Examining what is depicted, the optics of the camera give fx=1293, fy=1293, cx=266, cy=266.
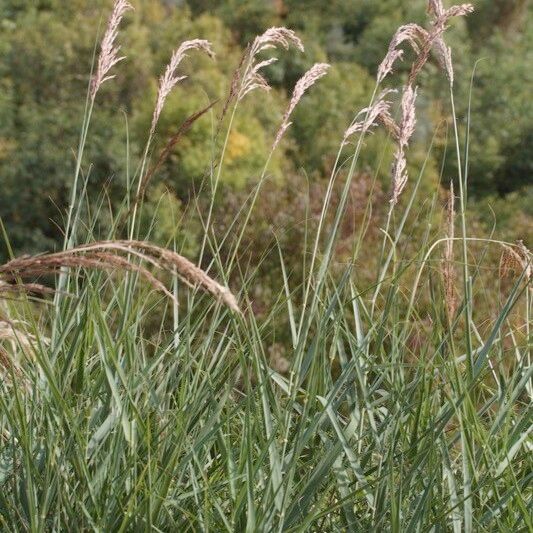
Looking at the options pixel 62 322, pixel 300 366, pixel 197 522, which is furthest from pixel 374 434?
pixel 62 322

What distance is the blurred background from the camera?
37.7 feet

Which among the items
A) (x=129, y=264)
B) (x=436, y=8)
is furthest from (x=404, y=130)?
(x=129, y=264)

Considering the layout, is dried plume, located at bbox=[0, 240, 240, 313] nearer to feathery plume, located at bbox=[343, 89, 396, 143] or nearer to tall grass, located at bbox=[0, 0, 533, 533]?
tall grass, located at bbox=[0, 0, 533, 533]

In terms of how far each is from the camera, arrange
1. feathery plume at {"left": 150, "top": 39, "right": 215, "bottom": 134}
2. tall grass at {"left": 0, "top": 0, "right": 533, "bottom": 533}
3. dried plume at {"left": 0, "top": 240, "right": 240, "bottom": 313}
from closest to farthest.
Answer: dried plume at {"left": 0, "top": 240, "right": 240, "bottom": 313}, tall grass at {"left": 0, "top": 0, "right": 533, "bottom": 533}, feathery plume at {"left": 150, "top": 39, "right": 215, "bottom": 134}

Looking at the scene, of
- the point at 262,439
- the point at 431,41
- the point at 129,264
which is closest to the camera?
the point at 129,264

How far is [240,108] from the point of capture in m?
12.6

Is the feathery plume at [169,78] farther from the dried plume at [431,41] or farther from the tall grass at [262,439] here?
the dried plume at [431,41]

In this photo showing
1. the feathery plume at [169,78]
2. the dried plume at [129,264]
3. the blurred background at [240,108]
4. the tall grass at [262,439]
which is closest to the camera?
the dried plume at [129,264]

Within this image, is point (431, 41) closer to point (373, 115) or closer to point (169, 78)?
point (373, 115)

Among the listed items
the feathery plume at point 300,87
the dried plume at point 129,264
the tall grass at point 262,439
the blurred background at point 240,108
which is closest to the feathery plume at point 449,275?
the tall grass at point 262,439

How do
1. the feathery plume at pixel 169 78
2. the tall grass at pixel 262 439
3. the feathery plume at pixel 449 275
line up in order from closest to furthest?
the tall grass at pixel 262 439 < the feathery plume at pixel 449 275 < the feathery plume at pixel 169 78

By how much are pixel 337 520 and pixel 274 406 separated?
26 centimetres

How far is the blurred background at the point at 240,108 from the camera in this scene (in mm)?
11477

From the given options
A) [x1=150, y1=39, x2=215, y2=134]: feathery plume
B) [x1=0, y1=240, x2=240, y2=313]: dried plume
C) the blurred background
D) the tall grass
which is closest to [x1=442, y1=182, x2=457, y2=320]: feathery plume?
the tall grass
